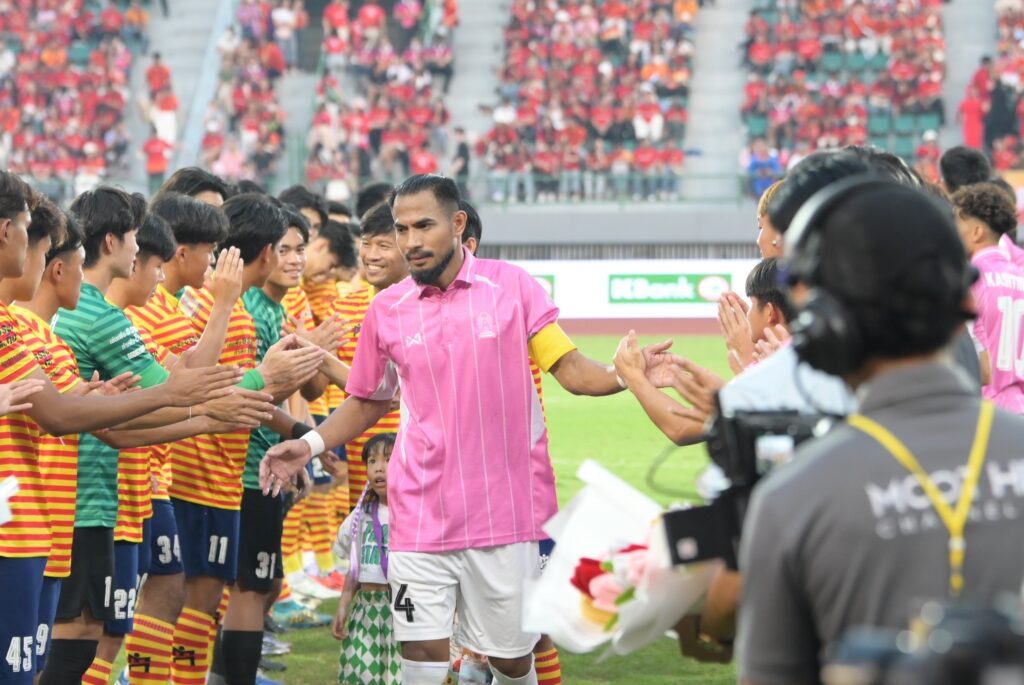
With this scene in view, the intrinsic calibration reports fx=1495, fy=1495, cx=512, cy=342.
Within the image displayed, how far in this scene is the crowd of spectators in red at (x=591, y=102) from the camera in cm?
2944

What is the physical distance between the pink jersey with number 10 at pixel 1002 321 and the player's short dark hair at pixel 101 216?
386 cm

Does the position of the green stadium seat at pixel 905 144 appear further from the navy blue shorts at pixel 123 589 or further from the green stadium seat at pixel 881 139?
the navy blue shorts at pixel 123 589

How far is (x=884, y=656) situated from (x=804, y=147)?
2950cm

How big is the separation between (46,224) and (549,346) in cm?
192

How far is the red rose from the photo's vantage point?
3191mm

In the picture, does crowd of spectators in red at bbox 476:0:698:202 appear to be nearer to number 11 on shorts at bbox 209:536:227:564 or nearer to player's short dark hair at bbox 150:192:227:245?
player's short dark hair at bbox 150:192:227:245

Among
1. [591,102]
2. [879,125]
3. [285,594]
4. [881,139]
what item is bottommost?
[285,594]

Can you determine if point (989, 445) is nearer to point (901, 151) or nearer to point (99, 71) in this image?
point (901, 151)

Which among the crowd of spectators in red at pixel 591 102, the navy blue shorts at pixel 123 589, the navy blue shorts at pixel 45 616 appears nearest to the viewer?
the navy blue shorts at pixel 45 616

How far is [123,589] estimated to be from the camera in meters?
5.93

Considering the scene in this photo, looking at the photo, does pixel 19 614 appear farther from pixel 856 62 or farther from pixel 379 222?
pixel 856 62

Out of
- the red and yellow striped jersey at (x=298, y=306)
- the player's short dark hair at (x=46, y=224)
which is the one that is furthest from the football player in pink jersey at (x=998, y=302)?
the player's short dark hair at (x=46, y=224)

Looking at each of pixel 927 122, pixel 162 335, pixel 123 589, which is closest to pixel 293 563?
pixel 162 335

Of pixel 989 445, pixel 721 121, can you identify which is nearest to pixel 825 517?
pixel 989 445
